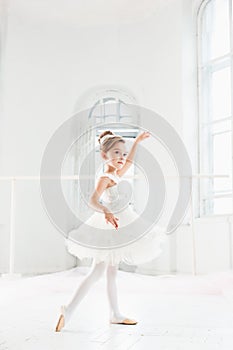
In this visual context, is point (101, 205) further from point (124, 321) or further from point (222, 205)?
point (222, 205)

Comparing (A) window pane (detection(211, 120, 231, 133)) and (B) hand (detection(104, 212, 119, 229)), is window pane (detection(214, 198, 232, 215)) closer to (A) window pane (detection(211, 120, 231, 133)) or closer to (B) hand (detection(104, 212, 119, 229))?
(A) window pane (detection(211, 120, 231, 133))

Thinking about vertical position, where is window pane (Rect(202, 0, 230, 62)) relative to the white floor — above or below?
above

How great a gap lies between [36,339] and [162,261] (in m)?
2.41

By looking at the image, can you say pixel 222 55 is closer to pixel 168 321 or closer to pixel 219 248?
pixel 219 248

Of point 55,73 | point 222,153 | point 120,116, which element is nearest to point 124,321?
point 222,153

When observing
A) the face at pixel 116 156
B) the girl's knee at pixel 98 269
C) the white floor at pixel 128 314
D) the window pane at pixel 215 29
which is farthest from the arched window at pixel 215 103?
the girl's knee at pixel 98 269

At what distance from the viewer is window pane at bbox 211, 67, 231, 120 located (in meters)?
3.71

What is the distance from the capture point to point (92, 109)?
4.48 m

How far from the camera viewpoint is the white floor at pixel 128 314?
5.12ft

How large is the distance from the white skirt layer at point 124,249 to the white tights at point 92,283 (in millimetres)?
41

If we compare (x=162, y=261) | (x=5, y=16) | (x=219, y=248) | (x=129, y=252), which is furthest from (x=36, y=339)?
(x=5, y=16)

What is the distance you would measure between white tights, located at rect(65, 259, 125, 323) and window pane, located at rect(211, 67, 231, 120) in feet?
7.22

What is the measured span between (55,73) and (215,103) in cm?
158

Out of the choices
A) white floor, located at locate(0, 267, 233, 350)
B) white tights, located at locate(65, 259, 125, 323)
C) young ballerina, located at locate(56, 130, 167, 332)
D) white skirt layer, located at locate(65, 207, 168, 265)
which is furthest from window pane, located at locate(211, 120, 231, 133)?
white tights, located at locate(65, 259, 125, 323)
